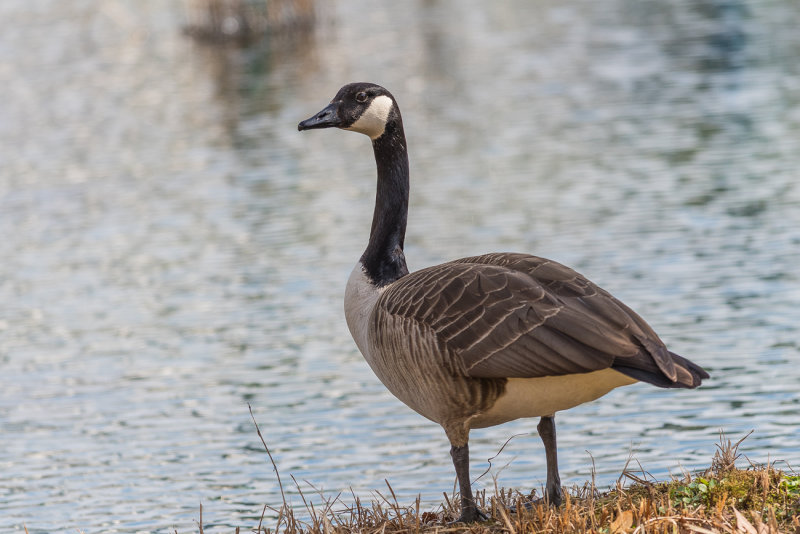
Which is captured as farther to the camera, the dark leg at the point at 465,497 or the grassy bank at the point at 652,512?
the dark leg at the point at 465,497

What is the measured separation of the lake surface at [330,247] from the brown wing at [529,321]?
209 cm

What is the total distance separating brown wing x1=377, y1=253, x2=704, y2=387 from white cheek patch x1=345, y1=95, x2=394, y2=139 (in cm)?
120

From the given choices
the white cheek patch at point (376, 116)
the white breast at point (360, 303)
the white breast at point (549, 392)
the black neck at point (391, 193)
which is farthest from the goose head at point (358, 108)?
the white breast at point (549, 392)

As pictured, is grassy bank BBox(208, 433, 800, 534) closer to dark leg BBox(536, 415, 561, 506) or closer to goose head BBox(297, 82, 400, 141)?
dark leg BBox(536, 415, 561, 506)

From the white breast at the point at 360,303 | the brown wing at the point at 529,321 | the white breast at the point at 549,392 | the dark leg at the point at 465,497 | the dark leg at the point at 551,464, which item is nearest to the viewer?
the brown wing at the point at 529,321

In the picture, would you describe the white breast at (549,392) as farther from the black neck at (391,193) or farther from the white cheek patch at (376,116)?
the white cheek patch at (376,116)

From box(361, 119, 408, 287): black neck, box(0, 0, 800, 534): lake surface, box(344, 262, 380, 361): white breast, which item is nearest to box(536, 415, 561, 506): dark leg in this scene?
box(344, 262, 380, 361): white breast

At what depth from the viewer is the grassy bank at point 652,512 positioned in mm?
5551

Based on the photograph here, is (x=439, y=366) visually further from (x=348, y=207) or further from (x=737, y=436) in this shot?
(x=348, y=207)

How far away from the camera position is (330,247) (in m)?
15.5

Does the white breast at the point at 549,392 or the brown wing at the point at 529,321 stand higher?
the brown wing at the point at 529,321

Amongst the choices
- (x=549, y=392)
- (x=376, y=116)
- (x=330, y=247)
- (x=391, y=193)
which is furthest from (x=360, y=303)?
(x=330, y=247)

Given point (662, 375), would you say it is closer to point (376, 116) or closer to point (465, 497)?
point (465, 497)

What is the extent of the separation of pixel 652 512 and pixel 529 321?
1.03m
